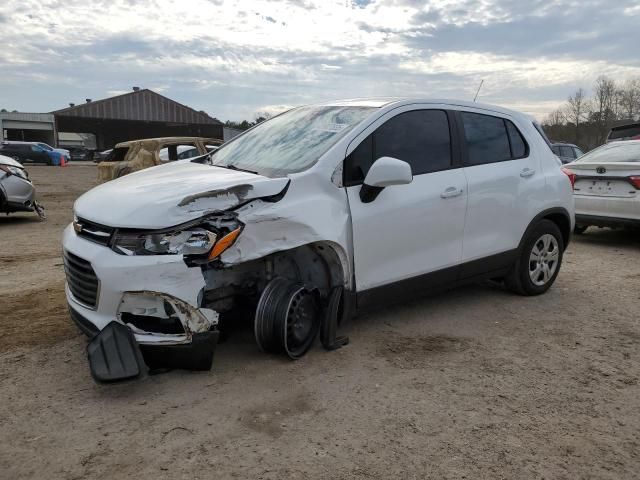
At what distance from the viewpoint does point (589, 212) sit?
8141 mm

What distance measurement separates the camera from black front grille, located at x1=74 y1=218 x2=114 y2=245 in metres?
3.26

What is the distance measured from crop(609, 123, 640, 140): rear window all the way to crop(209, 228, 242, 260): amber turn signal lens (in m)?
13.4

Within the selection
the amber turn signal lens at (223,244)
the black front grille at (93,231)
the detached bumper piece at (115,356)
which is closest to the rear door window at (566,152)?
the amber turn signal lens at (223,244)

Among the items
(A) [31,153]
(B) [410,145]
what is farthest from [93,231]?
(A) [31,153]

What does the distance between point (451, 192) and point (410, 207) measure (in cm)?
50

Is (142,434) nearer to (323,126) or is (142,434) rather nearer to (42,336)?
(42,336)

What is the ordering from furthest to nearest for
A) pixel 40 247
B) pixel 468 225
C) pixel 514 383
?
pixel 40 247, pixel 468 225, pixel 514 383

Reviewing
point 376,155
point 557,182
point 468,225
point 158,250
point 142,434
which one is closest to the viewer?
point 142,434

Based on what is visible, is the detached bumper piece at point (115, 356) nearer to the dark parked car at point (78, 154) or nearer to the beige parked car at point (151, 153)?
the beige parked car at point (151, 153)

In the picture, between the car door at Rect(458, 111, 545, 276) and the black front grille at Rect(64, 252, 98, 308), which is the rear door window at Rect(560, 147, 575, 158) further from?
the black front grille at Rect(64, 252, 98, 308)

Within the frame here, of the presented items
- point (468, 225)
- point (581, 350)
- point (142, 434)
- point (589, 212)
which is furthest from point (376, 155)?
point (589, 212)

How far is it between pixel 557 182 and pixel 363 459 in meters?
3.79

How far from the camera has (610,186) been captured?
7.88 meters

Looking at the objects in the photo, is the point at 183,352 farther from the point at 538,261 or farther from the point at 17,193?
the point at 17,193
